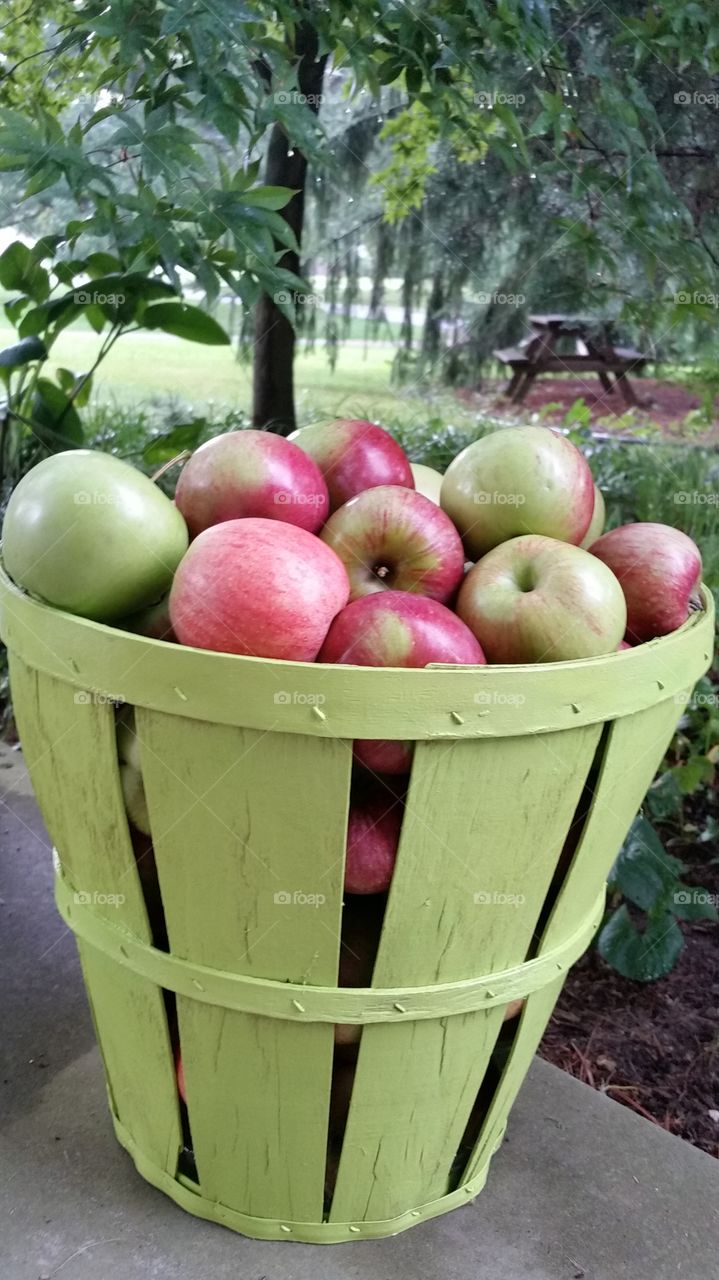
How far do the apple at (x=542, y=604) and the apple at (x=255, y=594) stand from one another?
0.18 metres

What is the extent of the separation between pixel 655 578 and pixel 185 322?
4.77 feet

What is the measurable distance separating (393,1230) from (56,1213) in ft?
1.48

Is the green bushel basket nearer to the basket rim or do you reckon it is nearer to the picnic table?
the basket rim

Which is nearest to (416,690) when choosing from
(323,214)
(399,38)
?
(399,38)

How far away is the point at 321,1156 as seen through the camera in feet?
4.12

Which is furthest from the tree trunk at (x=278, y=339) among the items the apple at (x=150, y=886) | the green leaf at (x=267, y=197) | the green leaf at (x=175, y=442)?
the apple at (x=150, y=886)

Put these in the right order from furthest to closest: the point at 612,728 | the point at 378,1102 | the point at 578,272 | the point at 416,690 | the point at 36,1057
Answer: the point at 578,272, the point at 36,1057, the point at 378,1102, the point at 612,728, the point at 416,690

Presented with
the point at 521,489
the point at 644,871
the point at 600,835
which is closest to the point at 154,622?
the point at 521,489

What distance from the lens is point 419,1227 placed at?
1.36 metres

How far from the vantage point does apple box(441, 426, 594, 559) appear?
127cm

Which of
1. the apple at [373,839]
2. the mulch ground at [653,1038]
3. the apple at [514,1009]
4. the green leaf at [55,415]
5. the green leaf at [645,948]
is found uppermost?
the apple at [373,839]

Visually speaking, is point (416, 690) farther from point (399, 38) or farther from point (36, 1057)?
point (399, 38)

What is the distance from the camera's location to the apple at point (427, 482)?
4.92 ft

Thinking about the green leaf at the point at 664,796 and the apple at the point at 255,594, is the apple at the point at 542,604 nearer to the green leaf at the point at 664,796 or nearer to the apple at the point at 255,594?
the apple at the point at 255,594
